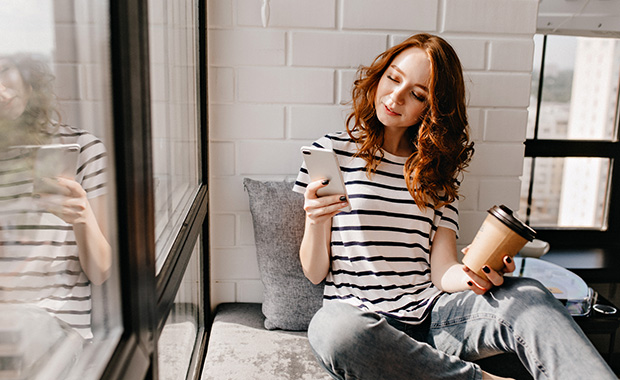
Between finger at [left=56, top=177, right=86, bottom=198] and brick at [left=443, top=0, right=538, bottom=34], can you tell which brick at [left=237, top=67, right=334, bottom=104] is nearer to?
brick at [left=443, top=0, right=538, bottom=34]

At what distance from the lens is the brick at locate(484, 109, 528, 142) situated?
5.38 feet

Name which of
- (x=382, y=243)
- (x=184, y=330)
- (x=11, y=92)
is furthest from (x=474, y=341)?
(x=11, y=92)

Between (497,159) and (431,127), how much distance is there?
418mm

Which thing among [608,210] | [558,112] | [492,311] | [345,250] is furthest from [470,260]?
[608,210]

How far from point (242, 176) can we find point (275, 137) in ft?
0.51

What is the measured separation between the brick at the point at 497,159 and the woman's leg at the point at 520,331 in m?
0.51

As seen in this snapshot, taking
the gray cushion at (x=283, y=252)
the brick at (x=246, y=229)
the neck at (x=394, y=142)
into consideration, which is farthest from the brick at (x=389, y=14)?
the brick at (x=246, y=229)

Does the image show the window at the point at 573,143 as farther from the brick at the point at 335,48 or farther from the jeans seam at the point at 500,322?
the jeans seam at the point at 500,322

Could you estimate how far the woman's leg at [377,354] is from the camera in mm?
1162

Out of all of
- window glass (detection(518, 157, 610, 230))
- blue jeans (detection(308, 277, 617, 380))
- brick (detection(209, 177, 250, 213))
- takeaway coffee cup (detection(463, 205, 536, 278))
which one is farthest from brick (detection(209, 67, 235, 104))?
window glass (detection(518, 157, 610, 230))

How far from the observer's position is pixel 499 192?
1.69 metres

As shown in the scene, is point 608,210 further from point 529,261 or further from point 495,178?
point 495,178

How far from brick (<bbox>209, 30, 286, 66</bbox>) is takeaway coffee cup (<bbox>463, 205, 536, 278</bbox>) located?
0.79m

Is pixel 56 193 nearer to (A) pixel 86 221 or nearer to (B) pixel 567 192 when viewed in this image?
A: (A) pixel 86 221
